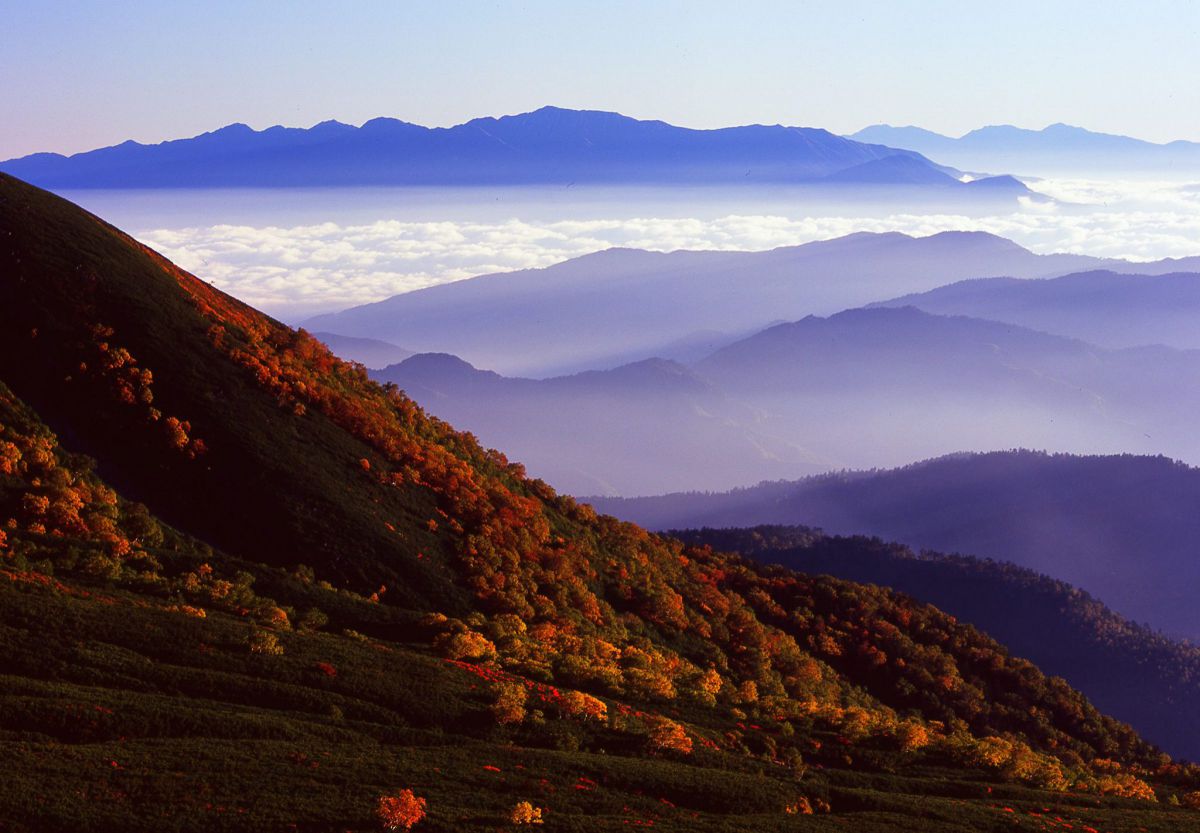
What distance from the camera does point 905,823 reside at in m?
68.9

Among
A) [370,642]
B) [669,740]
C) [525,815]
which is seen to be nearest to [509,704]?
[669,740]

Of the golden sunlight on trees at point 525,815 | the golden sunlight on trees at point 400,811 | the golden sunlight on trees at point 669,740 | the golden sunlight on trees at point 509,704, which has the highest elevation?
the golden sunlight on trees at point 400,811

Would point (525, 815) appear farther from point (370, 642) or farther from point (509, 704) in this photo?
point (370, 642)

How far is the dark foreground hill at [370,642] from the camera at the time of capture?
191 ft

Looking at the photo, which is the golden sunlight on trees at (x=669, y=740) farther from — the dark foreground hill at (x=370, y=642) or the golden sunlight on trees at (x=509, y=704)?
the golden sunlight on trees at (x=509, y=704)

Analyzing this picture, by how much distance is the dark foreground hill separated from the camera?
5812cm

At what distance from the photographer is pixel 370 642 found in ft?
270

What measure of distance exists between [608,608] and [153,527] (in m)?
46.1

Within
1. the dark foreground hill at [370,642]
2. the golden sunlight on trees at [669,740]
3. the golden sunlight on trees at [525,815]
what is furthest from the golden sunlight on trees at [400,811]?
the golden sunlight on trees at [669,740]

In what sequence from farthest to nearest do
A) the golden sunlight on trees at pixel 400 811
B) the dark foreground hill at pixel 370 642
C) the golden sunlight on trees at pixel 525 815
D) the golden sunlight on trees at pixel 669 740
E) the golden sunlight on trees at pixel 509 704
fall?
the golden sunlight on trees at pixel 669 740 → the golden sunlight on trees at pixel 509 704 → the dark foreground hill at pixel 370 642 → the golden sunlight on trees at pixel 525 815 → the golden sunlight on trees at pixel 400 811

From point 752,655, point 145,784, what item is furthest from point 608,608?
point 145,784

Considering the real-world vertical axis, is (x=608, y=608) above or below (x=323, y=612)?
below

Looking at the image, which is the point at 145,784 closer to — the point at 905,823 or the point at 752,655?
the point at 905,823

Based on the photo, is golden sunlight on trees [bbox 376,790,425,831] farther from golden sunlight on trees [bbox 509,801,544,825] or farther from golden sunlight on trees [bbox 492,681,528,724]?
golden sunlight on trees [bbox 492,681,528,724]
